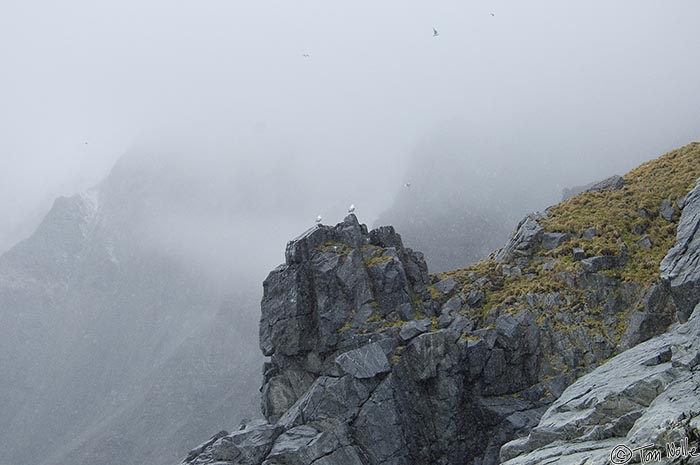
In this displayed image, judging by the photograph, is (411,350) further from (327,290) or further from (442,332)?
(327,290)

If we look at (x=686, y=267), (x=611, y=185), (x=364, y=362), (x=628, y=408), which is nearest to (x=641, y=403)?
(x=628, y=408)

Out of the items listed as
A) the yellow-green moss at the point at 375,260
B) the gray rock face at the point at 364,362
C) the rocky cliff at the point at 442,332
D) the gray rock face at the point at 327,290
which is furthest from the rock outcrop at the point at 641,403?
the yellow-green moss at the point at 375,260

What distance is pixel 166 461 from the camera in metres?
157

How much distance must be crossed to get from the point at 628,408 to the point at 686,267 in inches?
409

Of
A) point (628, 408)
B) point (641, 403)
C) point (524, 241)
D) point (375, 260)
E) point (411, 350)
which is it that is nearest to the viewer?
point (641, 403)

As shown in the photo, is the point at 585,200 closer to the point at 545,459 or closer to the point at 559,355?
the point at 559,355

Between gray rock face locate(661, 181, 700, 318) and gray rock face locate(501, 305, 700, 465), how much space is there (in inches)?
79.3

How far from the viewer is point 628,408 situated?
85.3 feet

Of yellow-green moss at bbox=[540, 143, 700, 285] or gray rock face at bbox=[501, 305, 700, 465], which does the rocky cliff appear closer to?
yellow-green moss at bbox=[540, 143, 700, 285]

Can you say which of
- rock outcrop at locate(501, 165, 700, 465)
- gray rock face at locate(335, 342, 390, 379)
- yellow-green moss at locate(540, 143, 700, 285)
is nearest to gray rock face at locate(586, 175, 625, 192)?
yellow-green moss at locate(540, 143, 700, 285)

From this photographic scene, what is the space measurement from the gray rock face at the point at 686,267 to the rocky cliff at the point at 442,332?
1.52m

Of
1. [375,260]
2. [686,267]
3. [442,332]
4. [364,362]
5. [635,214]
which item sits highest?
[375,260]

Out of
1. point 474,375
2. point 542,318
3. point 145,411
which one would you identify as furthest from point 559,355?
point 145,411

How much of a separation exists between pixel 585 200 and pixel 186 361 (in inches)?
6301
